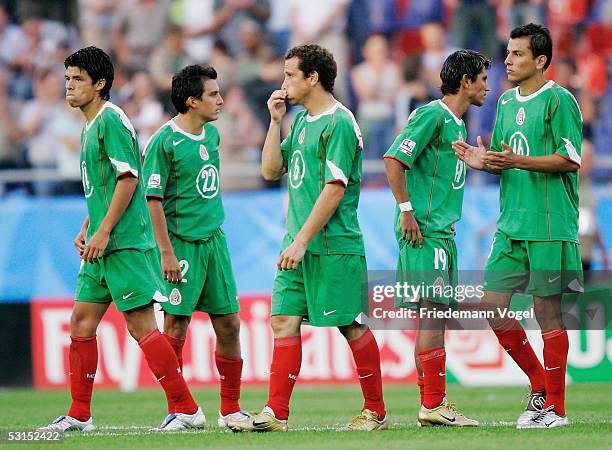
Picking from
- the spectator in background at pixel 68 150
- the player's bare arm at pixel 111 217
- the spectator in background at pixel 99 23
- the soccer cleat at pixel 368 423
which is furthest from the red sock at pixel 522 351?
the spectator in background at pixel 99 23

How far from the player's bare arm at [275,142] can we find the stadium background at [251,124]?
14.8 feet

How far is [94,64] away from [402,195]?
2.15 meters

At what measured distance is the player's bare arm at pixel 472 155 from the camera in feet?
24.5

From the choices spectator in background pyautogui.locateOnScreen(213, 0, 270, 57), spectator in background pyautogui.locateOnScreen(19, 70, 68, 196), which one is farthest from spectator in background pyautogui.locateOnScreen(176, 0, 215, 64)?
A: spectator in background pyautogui.locateOnScreen(19, 70, 68, 196)

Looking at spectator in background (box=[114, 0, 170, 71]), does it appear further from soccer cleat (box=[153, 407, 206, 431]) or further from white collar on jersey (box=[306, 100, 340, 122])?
soccer cleat (box=[153, 407, 206, 431])

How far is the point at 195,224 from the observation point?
808 cm

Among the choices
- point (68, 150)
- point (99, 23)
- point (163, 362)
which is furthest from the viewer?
point (99, 23)

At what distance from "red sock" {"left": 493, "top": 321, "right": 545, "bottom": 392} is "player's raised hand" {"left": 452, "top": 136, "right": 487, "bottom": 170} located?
1129 millimetres

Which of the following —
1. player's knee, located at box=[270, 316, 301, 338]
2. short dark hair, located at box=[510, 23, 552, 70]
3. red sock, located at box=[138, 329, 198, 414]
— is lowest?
red sock, located at box=[138, 329, 198, 414]

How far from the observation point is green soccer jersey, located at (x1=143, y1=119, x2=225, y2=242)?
8.02 m

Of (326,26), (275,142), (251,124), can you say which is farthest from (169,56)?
(275,142)

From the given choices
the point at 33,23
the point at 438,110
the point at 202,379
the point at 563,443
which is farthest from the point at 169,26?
the point at 563,443

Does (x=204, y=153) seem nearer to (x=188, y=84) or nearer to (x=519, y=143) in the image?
(x=188, y=84)

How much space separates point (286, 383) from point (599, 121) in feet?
28.5
